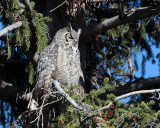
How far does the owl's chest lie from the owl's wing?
7 centimetres

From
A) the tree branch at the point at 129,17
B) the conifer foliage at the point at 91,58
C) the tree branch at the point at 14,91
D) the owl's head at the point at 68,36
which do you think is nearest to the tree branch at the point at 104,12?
the conifer foliage at the point at 91,58

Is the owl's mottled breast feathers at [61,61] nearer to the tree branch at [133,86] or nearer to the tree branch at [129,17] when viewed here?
the tree branch at [129,17]

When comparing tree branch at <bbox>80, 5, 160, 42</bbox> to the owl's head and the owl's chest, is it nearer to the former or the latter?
the owl's head

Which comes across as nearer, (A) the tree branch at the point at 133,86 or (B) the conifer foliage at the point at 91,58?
(B) the conifer foliage at the point at 91,58

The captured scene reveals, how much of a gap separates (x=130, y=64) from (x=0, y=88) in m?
2.14

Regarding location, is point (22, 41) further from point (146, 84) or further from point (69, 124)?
point (146, 84)

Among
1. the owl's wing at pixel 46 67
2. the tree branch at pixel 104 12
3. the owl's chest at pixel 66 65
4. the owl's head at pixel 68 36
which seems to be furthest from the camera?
the tree branch at pixel 104 12

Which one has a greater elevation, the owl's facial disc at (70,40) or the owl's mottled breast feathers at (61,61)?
the owl's facial disc at (70,40)

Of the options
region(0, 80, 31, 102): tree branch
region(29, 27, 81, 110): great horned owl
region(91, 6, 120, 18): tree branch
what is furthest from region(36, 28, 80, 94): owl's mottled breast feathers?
region(91, 6, 120, 18): tree branch

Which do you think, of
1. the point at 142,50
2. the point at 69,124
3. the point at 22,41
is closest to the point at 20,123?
the point at 69,124

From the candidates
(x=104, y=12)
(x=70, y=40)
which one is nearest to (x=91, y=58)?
(x=104, y=12)

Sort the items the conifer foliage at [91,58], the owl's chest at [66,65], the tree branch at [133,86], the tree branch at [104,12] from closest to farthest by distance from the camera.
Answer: the conifer foliage at [91,58], the owl's chest at [66,65], the tree branch at [133,86], the tree branch at [104,12]

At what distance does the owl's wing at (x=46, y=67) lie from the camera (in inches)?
153

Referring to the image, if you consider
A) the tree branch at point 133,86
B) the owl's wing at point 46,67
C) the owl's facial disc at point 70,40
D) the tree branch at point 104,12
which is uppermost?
the tree branch at point 104,12
